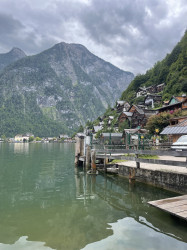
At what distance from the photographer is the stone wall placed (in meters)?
11.2

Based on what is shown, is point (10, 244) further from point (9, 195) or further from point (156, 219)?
point (9, 195)

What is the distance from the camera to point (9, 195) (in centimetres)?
1285

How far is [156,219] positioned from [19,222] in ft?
19.4

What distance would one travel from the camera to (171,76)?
82.3 m

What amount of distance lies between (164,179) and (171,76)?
79.4 m

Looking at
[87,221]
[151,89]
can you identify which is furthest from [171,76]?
[87,221]

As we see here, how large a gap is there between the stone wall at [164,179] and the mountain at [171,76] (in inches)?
2390

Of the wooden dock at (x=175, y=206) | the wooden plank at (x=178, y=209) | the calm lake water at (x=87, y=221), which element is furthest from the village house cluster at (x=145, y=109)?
the wooden plank at (x=178, y=209)

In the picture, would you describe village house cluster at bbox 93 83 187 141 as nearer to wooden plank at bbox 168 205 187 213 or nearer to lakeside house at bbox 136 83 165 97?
lakeside house at bbox 136 83 165 97

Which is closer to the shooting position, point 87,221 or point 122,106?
point 87,221

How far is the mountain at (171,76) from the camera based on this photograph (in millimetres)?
71912

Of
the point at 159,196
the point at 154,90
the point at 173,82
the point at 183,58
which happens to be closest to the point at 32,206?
the point at 159,196

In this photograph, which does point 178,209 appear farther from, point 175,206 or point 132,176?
point 132,176

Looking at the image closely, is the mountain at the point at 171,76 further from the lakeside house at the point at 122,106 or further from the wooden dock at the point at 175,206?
the wooden dock at the point at 175,206
